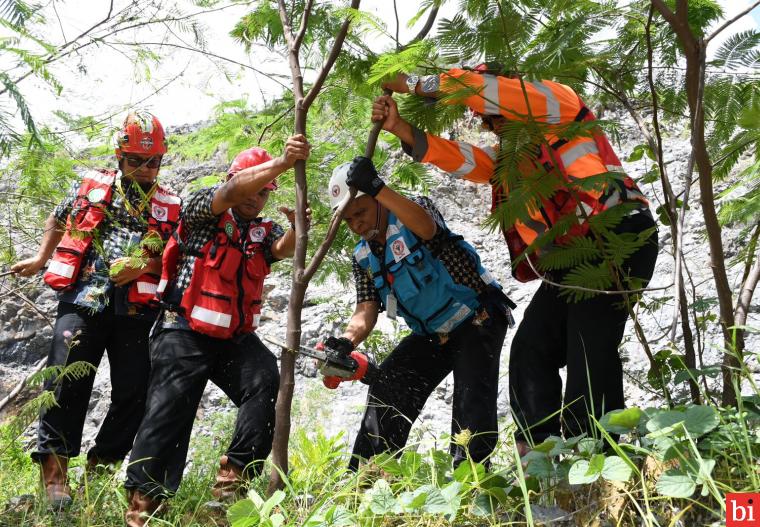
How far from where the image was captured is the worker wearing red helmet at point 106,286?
4055 mm

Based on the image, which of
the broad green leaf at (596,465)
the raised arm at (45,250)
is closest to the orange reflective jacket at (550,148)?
the broad green leaf at (596,465)

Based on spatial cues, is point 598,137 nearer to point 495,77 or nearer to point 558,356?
point 495,77

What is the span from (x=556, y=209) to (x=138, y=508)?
2.32m

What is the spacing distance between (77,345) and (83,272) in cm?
42

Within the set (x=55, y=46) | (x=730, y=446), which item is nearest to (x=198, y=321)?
(x=55, y=46)

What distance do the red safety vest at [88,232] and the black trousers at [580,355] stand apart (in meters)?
2.17

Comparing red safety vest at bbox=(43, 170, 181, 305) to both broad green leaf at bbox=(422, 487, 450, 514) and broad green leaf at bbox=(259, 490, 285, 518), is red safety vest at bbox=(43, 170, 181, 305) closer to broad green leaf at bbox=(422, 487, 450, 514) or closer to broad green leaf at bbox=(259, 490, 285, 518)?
broad green leaf at bbox=(259, 490, 285, 518)

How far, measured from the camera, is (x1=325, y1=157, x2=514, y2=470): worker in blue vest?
11.8 feet

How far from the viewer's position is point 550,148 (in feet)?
8.83

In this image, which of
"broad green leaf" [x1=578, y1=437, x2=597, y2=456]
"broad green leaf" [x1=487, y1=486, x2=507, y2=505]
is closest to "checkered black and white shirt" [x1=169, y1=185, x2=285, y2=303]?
"broad green leaf" [x1=487, y1=486, x2=507, y2=505]

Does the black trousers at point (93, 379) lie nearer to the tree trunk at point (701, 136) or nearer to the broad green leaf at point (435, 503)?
the broad green leaf at point (435, 503)

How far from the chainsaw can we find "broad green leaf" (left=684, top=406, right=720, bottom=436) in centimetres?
179

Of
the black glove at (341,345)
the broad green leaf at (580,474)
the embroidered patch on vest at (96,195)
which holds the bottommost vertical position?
the broad green leaf at (580,474)

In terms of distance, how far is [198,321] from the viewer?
145 inches
